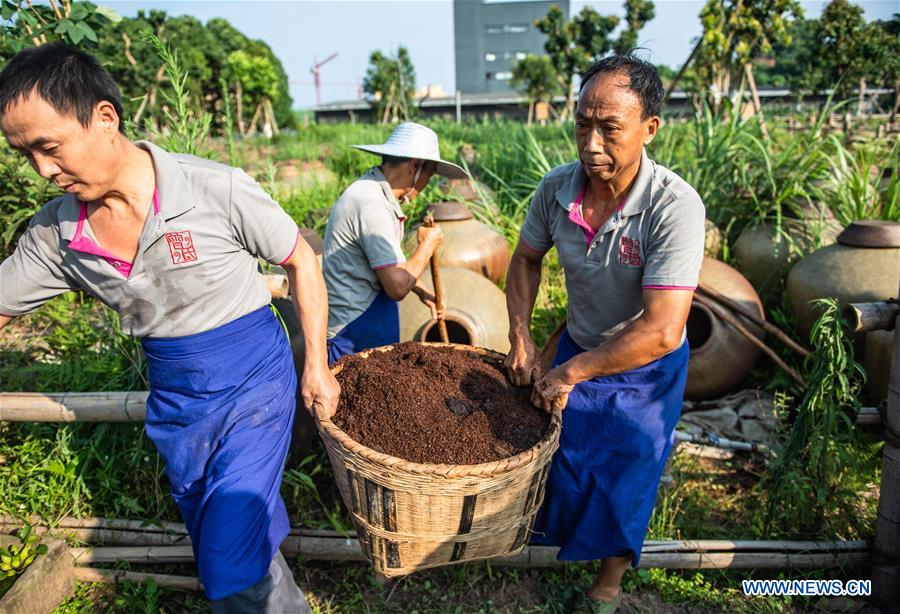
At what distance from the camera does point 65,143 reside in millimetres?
1374

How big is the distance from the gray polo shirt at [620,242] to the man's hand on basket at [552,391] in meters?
0.28

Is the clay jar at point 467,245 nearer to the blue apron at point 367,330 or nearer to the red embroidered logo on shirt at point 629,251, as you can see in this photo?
the blue apron at point 367,330

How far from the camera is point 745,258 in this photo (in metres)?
4.45

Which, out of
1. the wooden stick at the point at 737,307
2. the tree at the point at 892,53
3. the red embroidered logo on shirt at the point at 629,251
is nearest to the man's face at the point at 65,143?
the red embroidered logo on shirt at the point at 629,251

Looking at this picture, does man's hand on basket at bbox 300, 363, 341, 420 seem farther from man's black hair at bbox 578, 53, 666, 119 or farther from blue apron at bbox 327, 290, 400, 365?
man's black hair at bbox 578, 53, 666, 119

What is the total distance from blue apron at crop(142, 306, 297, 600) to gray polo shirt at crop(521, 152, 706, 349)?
106 cm

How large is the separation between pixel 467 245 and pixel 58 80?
3.11m

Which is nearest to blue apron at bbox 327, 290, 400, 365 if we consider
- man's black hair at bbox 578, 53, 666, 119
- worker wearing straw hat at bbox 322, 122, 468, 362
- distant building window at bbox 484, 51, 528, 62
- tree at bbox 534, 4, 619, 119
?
worker wearing straw hat at bbox 322, 122, 468, 362

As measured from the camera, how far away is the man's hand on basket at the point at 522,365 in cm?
196

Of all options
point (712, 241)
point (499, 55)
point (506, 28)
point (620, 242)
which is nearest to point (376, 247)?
point (620, 242)

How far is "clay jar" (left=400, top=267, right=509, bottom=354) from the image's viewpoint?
3158 millimetres

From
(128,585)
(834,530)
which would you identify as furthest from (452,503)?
(834,530)

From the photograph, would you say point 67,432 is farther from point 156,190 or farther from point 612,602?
point 612,602

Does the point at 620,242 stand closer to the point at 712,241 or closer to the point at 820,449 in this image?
the point at 820,449
